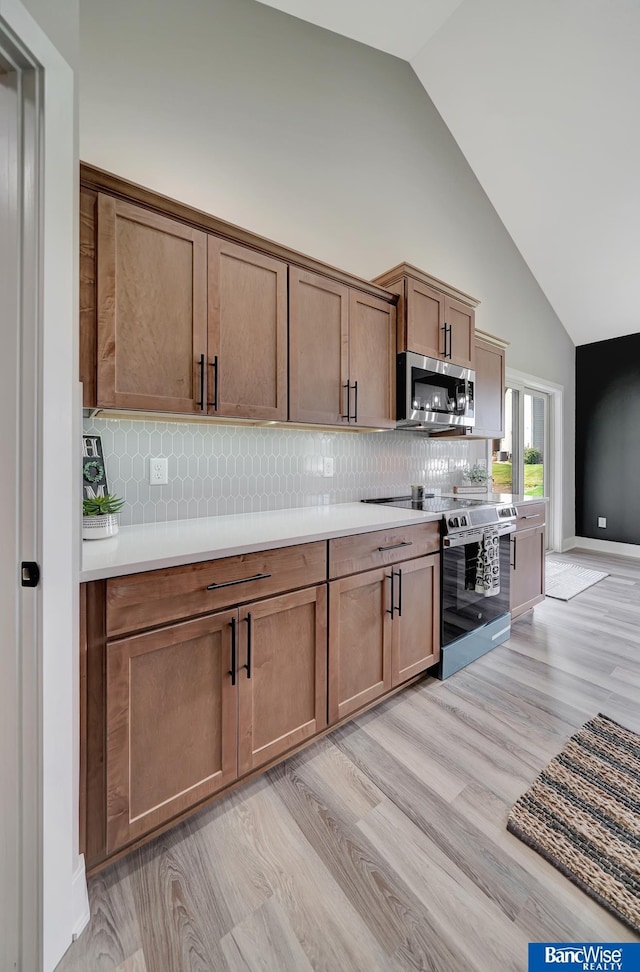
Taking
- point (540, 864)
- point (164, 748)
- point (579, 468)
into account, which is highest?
point (579, 468)

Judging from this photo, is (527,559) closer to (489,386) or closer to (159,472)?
(489,386)

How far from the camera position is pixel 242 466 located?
210cm

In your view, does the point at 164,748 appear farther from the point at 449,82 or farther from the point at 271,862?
the point at 449,82

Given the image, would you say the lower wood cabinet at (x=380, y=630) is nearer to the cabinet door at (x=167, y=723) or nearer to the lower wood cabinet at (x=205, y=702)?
the lower wood cabinet at (x=205, y=702)

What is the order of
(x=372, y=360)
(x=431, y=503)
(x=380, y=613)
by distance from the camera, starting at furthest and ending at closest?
(x=431, y=503)
(x=372, y=360)
(x=380, y=613)

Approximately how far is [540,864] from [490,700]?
85 cm

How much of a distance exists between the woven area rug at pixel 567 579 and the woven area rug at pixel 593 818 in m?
2.09

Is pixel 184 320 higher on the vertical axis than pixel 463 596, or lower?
A: higher

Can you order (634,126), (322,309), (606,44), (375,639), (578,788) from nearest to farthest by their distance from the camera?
(578,788)
(375,639)
(322,309)
(606,44)
(634,126)

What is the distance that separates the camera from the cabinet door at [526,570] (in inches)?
112

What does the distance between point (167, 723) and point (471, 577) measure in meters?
1.81

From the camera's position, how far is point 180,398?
5.12ft

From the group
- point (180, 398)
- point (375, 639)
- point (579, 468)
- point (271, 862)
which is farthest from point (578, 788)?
point (579, 468)

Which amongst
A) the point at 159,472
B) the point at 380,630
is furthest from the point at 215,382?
the point at 380,630
